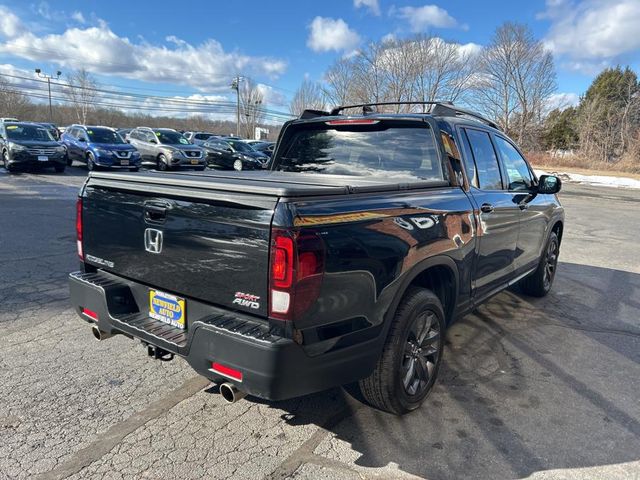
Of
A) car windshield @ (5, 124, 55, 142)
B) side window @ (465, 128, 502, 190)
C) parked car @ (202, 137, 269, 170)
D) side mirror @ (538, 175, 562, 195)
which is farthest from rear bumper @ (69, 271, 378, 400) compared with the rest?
parked car @ (202, 137, 269, 170)

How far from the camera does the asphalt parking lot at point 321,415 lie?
249 centimetres

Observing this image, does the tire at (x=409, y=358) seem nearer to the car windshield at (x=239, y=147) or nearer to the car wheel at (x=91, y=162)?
the car wheel at (x=91, y=162)

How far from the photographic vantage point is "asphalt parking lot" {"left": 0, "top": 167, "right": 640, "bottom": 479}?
2.49 m

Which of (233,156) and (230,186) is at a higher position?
(230,186)

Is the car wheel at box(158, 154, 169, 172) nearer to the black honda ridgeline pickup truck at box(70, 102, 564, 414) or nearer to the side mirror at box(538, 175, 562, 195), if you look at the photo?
the black honda ridgeline pickup truck at box(70, 102, 564, 414)

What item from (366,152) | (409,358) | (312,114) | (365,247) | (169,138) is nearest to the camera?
(365,247)

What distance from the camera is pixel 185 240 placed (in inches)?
97.3

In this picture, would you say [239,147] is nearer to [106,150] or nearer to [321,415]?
[106,150]


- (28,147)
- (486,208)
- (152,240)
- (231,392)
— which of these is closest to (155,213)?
(152,240)

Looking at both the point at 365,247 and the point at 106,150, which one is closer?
the point at 365,247

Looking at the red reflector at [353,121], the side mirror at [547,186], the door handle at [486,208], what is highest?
the red reflector at [353,121]

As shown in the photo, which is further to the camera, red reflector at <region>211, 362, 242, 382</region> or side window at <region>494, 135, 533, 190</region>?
side window at <region>494, 135, 533, 190</region>

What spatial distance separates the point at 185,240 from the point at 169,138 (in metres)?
19.6

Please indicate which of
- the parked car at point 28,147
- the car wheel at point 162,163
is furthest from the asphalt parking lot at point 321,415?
the car wheel at point 162,163
